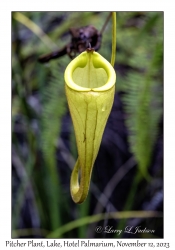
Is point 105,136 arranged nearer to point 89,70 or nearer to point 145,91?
point 145,91

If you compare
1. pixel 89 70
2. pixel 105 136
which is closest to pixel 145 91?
pixel 89 70

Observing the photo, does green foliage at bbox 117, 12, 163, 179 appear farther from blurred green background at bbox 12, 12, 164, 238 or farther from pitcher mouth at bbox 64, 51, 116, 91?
pitcher mouth at bbox 64, 51, 116, 91

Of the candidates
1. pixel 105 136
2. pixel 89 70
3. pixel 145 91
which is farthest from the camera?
pixel 105 136

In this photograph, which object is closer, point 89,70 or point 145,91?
point 89,70
